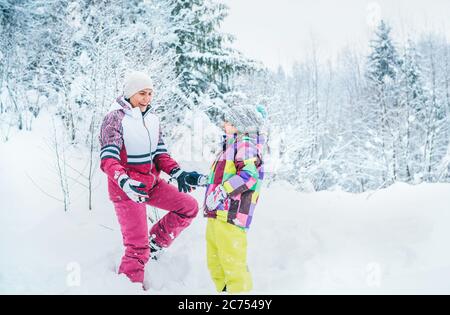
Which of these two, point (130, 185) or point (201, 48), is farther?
point (201, 48)

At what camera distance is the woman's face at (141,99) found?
2.50m

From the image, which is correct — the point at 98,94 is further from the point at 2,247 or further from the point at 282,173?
the point at 282,173

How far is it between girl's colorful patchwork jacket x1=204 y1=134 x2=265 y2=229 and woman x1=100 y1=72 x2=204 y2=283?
0.80 ft

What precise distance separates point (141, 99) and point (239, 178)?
964 mm

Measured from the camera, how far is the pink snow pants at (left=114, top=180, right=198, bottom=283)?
2471mm

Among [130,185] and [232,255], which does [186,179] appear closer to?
[130,185]

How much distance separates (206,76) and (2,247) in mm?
4715

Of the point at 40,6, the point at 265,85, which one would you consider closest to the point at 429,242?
the point at 265,85

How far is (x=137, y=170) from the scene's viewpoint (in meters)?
2.49

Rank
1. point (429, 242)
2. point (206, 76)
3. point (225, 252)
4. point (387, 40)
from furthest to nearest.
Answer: point (387, 40), point (206, 76), point (429, 242), point (225, 252)

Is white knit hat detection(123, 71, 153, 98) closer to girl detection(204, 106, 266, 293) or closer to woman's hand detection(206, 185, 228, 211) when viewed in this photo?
girl detection(204, 106, 266, 293)

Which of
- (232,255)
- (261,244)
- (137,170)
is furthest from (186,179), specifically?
(261,244)

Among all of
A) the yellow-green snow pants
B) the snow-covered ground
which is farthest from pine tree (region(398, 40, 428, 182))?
the yellow-green snow pants

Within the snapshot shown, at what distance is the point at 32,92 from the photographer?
7.70 meters
